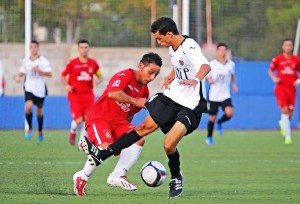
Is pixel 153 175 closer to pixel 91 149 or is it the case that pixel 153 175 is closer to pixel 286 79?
pixel 91 149

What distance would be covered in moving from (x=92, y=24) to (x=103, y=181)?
16612mm

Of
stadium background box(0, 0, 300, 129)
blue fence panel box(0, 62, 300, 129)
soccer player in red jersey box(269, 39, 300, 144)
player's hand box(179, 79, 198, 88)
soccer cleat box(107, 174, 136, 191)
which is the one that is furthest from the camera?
stadium background box(0, 0, 300, 129)

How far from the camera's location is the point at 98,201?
31.6 feet

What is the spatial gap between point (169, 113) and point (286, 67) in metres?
11.8

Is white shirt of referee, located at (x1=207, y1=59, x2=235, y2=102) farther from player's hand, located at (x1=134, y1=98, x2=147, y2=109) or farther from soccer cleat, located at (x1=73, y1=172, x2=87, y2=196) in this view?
soccer cleat, located at (x1=73, y1=172, x2=87, y2=196)

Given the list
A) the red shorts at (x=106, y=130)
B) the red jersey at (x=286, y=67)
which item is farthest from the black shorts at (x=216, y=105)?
the red shorts at (x=106, y=130)

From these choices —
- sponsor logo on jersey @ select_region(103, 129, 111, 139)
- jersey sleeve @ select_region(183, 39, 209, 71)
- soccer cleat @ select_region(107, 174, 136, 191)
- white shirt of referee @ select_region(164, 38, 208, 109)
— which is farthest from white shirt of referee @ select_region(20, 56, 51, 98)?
jersey sleeve @ select_region(183, 39, 209, 71)

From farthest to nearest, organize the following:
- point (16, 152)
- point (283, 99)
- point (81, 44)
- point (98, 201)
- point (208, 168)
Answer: point (283, 99) < point (81, 44) < point (208, 168) < point (16, 152) < point (98, 201)

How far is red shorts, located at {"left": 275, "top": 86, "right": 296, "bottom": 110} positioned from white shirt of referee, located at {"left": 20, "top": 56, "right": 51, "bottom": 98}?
5.67m

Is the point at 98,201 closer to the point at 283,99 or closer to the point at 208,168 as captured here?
the point at 208,168

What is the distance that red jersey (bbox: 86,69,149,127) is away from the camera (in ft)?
35.1

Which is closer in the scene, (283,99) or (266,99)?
(283,99)

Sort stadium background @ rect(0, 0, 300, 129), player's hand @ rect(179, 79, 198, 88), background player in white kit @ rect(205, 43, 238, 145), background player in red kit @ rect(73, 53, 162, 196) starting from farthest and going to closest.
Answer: stadium background @ rect(0, 0, 300, 129), background player in white kit @ rect(205, 43, 238, 145), background player in red kit @ rect(73, 53, 162, 196), player's hand @ rect(179, 79, 198, 88)

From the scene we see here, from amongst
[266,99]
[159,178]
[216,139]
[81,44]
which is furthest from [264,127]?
[159,178]
